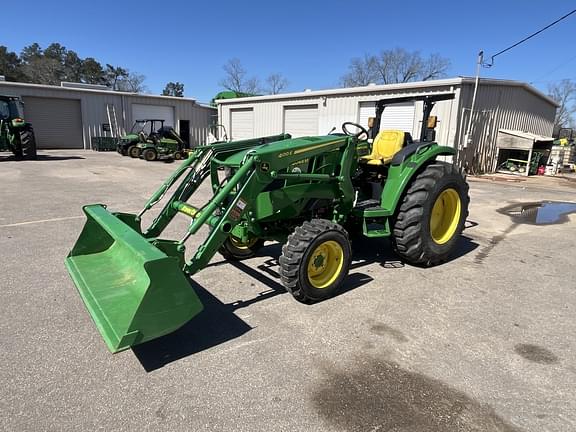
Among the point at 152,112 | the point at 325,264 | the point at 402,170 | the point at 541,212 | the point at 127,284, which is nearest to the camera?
the point at 127,284

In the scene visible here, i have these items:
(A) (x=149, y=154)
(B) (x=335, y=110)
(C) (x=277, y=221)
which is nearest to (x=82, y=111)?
(A) (x=149, y=154)

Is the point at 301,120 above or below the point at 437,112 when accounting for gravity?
below

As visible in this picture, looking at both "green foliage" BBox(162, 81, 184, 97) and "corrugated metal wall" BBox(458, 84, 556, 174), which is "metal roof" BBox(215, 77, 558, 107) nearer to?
"corrugated metal wall" BBox(458, 84, 556, 174)

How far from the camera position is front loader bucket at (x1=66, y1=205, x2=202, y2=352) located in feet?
8.54

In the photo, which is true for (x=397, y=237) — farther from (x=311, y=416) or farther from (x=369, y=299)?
(x=311, y=416)

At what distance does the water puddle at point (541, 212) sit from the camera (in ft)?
26.3

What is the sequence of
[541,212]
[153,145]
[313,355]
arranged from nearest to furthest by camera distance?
[313,355], [541,212], [153,145]

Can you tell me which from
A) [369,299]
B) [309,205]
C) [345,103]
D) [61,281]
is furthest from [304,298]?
[345,103]

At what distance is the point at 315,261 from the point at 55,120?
78.2 ft

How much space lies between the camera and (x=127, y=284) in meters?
3.21

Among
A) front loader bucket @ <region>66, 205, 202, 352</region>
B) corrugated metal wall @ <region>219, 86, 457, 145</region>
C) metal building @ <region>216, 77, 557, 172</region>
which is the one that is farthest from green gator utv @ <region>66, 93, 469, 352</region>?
metal building @ <region>216, 77, 557, 172</region>

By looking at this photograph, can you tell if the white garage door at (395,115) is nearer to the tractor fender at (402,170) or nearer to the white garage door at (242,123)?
the white garage door at (242,123)

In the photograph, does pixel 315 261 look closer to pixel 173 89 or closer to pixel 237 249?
pixel 237 249

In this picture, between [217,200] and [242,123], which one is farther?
[242,123]
